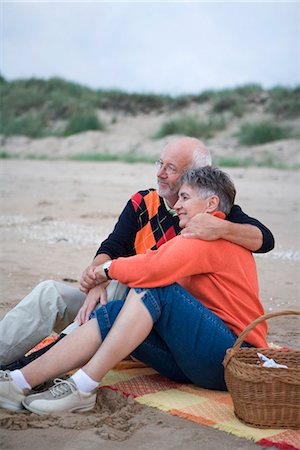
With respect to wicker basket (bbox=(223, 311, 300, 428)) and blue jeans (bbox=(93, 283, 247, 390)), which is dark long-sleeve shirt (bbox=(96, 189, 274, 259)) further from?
wicker basket (bbox=(223, 311, 300, 428))

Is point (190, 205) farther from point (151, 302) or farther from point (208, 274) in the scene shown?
point (151, 302)

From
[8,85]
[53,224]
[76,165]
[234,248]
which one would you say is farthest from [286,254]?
[8,85]

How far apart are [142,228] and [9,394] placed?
50.7 inches

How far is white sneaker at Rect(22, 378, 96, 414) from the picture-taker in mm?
3686

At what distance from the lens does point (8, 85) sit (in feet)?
109

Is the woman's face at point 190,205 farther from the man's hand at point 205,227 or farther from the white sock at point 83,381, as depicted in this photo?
the white sock at point 83,381

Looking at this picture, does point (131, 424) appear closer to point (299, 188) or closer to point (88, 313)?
point (88, 313)

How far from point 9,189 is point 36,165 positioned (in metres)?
4.44

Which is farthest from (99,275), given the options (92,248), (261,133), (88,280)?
(261,133)

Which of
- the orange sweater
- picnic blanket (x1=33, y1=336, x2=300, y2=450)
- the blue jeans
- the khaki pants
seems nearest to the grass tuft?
picnic blanket (x1=33, y1=336, x2=300, y2=450)

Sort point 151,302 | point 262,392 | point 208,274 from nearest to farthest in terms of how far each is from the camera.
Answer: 1. point 262,392
2. point 151,302
3. point 208,274

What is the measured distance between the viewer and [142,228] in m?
4.60

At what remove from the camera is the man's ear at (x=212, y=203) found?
3.96 m

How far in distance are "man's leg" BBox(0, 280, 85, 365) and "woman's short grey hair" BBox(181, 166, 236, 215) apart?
87 centimetres
